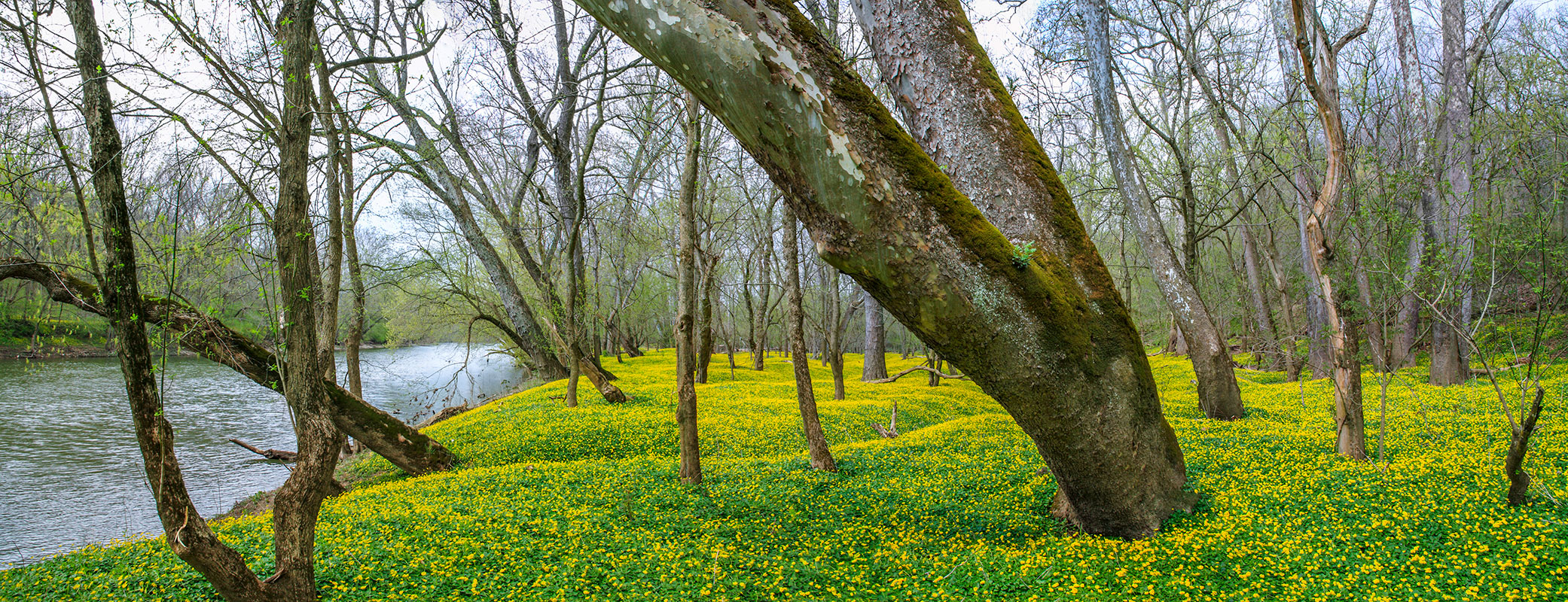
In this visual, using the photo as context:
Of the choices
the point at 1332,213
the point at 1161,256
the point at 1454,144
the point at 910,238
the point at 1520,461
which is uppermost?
the point at 1454,144

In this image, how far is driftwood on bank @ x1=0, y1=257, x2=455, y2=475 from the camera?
4.62m

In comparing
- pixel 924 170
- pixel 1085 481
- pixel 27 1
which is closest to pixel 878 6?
pixel 924 170

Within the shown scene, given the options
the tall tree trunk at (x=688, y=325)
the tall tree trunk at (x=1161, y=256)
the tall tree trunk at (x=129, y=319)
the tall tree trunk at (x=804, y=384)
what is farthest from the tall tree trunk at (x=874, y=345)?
the tall tree trunk at (x=129, y=319)

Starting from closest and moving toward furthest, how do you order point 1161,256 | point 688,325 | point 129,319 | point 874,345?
point 129,319
point 688,325
point 1161,256
point 874,345

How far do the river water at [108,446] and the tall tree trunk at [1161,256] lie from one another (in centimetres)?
998

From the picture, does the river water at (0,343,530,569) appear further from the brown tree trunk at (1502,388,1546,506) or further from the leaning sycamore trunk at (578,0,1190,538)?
the brown tree trunk at (1502,388,1546,506)

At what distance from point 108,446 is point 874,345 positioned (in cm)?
1679

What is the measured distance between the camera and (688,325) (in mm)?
6828

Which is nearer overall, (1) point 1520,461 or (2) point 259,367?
(1) point 1520,461

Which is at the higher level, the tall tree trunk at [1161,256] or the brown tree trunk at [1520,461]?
the tall tree trunk at [1161,256]

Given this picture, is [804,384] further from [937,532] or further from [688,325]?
[937,532]

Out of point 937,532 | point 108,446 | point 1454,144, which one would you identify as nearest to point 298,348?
point 937,532

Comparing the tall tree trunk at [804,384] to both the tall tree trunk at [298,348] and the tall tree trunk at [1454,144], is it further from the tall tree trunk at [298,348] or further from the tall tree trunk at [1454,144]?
the tall tree trunk at [1454,144]

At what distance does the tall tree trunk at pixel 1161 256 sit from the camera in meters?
9.00
